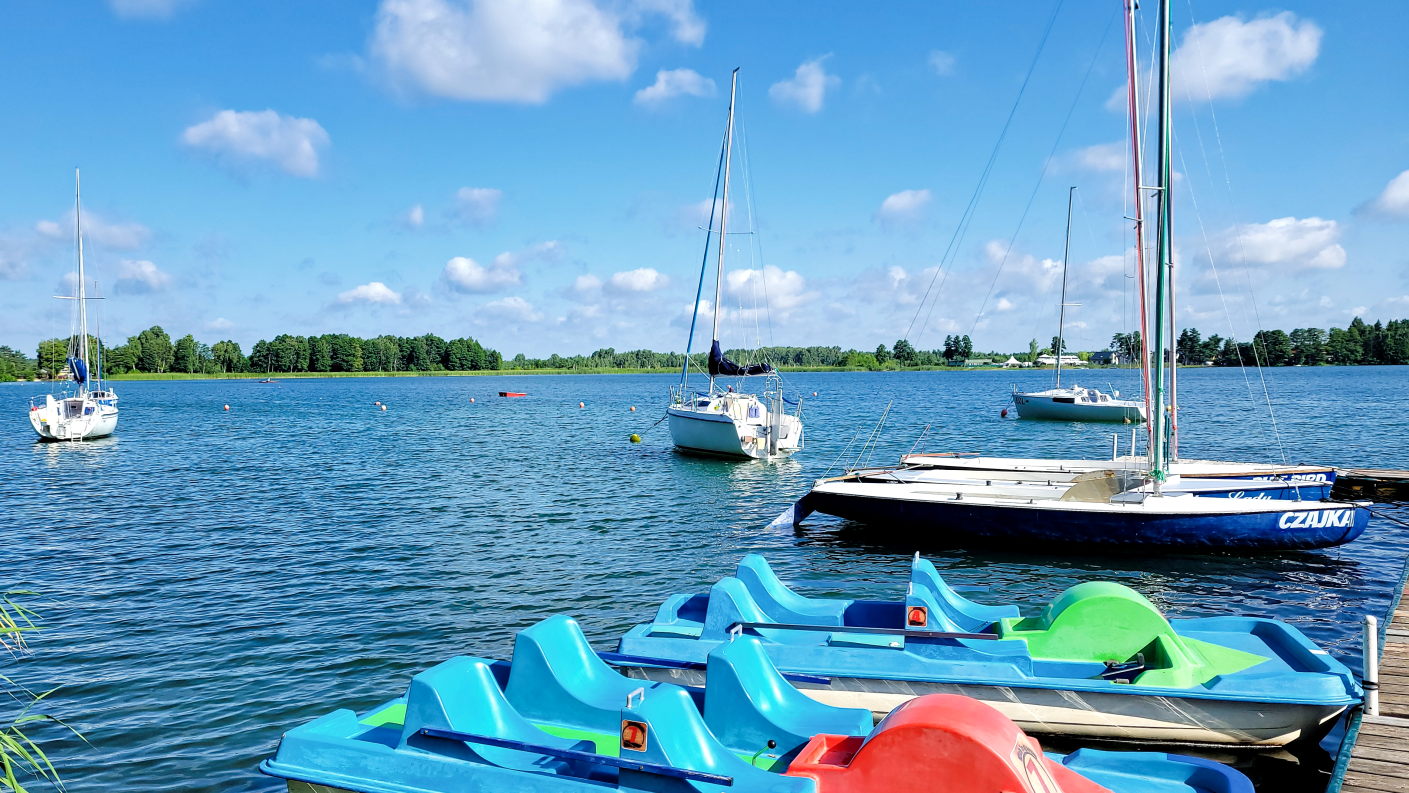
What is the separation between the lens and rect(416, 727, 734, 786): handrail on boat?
215 inches

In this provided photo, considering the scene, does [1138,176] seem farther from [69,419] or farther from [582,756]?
[69,419]

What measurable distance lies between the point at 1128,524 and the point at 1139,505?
423 millimetres

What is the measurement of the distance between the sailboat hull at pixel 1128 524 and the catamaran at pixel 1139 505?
17 millimetres

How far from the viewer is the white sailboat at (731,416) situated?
32.9 metres

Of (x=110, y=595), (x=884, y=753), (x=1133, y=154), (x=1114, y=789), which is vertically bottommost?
(x=110, y=595)

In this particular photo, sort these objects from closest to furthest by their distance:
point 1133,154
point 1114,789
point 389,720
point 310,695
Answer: point 1114,789 → point 389,720 → point 310,695 → point 1133,154

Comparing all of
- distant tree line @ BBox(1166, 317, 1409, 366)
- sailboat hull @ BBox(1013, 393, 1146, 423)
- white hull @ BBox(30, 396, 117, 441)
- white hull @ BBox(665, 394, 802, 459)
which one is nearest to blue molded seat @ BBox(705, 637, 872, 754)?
white hull @ BBox(665, 394, 802, 459)

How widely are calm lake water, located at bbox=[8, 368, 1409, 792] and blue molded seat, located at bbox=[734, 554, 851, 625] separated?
258 centimetres

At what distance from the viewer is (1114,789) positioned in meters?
5.95

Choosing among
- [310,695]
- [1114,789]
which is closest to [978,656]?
[1114,789]

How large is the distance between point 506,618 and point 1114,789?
907 centimetres

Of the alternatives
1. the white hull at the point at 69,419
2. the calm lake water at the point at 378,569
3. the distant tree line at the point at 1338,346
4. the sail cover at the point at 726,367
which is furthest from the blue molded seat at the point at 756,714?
the distant tree line at the point at 1338,346

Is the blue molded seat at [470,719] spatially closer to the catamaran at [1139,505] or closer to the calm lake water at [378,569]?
the calm lake water at [378,569]

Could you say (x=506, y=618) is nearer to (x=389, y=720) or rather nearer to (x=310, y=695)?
(x=310, y=695)
